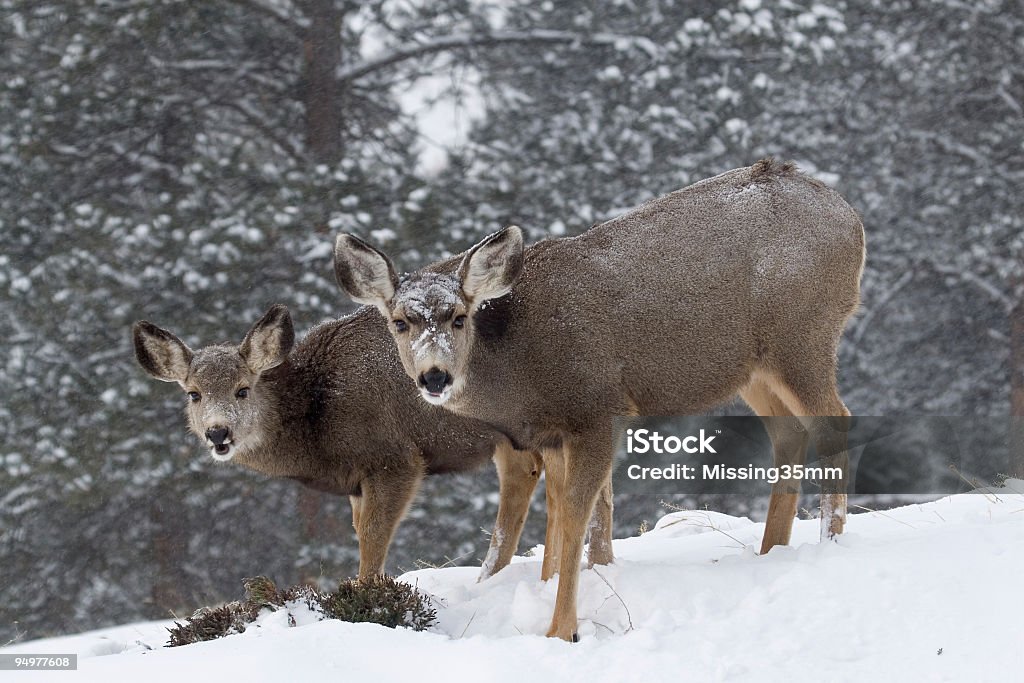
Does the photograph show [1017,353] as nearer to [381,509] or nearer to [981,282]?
[981,282]

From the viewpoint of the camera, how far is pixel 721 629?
19.5 ft

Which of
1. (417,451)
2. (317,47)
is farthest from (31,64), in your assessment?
(417,451)

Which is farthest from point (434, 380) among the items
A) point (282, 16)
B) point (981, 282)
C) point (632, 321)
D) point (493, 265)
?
point (981, 282)

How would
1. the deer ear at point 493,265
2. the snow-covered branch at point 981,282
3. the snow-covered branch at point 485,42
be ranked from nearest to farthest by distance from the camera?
the deer ear at point 493,265, the snow-covered branch at point 485,42, the snow-covered branch at point 981,282

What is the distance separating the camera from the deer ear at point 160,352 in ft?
26.1

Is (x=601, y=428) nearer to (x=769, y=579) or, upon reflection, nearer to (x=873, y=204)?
(x=769, y=579)

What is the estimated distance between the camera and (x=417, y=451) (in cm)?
800

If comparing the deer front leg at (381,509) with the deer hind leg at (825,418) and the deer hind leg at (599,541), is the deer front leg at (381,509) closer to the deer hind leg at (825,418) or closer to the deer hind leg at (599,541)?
the deer hind leg at (599,541)

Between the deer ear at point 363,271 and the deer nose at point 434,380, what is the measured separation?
1.97ft

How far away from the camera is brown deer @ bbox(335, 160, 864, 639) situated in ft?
22.2

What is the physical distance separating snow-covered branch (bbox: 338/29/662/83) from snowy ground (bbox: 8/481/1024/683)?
926 cm

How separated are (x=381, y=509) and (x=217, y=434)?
1.10 m

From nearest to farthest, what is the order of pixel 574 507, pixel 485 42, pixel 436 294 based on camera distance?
pixel 574 507
pixel 436 294
pixel 485 42

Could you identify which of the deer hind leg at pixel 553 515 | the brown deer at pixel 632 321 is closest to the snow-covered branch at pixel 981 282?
the brown deer at pixel 632 321
